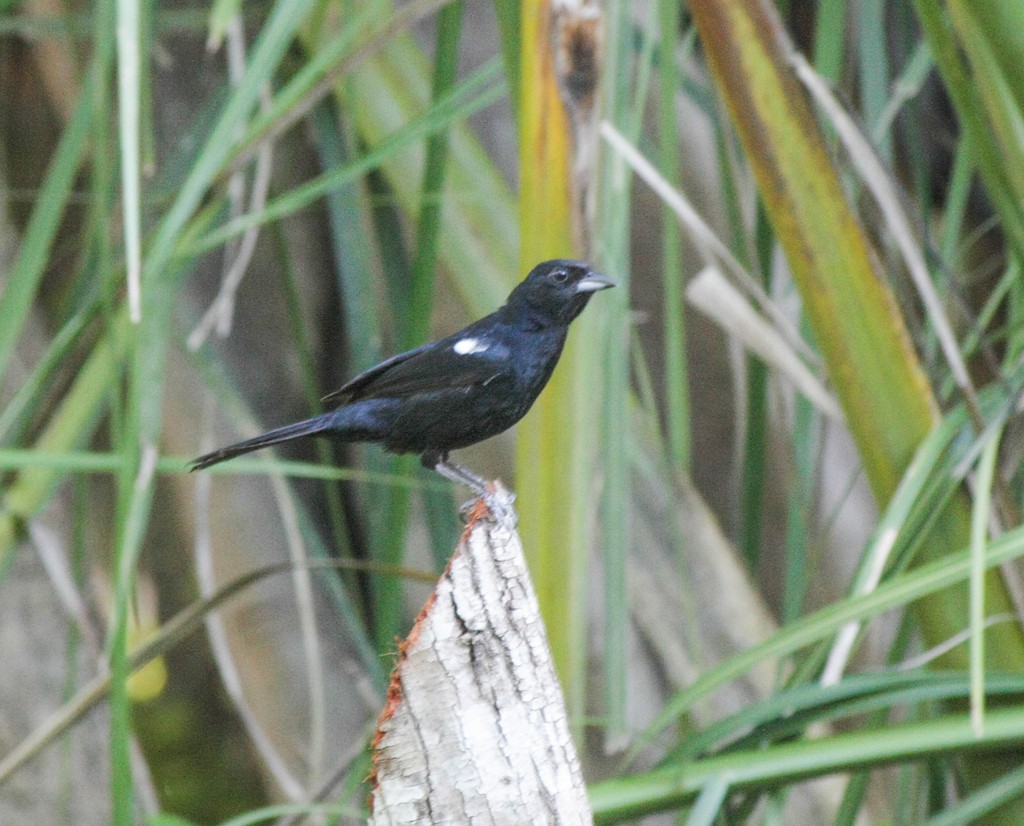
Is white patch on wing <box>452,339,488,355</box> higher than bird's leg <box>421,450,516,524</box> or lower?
higher

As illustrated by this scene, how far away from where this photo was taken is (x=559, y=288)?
66.8 inches

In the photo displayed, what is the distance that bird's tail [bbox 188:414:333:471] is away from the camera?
1.62m

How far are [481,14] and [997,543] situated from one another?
7.40ft

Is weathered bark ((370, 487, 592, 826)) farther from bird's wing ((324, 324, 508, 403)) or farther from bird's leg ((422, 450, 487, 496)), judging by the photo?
bird's leg ((422, 450, 487, 496))

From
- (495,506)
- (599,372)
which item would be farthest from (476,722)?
(599,372)

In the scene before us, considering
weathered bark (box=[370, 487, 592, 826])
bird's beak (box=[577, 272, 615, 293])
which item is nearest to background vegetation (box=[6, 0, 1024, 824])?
bird's beak (box=[577, 272, 615, 293])

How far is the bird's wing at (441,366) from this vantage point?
1.87m

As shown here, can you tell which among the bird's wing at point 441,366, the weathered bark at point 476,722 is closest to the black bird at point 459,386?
the bird's wing at point 441,366

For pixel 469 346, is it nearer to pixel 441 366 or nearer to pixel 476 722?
pixel 441 366

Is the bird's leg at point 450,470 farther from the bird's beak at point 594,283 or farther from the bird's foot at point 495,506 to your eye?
the bird's beak at point 594,283

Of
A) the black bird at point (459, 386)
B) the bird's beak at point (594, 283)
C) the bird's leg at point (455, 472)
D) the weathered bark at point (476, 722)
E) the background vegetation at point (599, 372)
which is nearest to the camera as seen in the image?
the weathered bark at point (476, 722)

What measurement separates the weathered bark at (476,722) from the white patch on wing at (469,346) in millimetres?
799

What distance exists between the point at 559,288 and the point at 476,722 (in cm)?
79

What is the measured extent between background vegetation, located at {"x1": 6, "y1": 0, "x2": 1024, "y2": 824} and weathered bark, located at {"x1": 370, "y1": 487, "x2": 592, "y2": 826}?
11.7 inches
